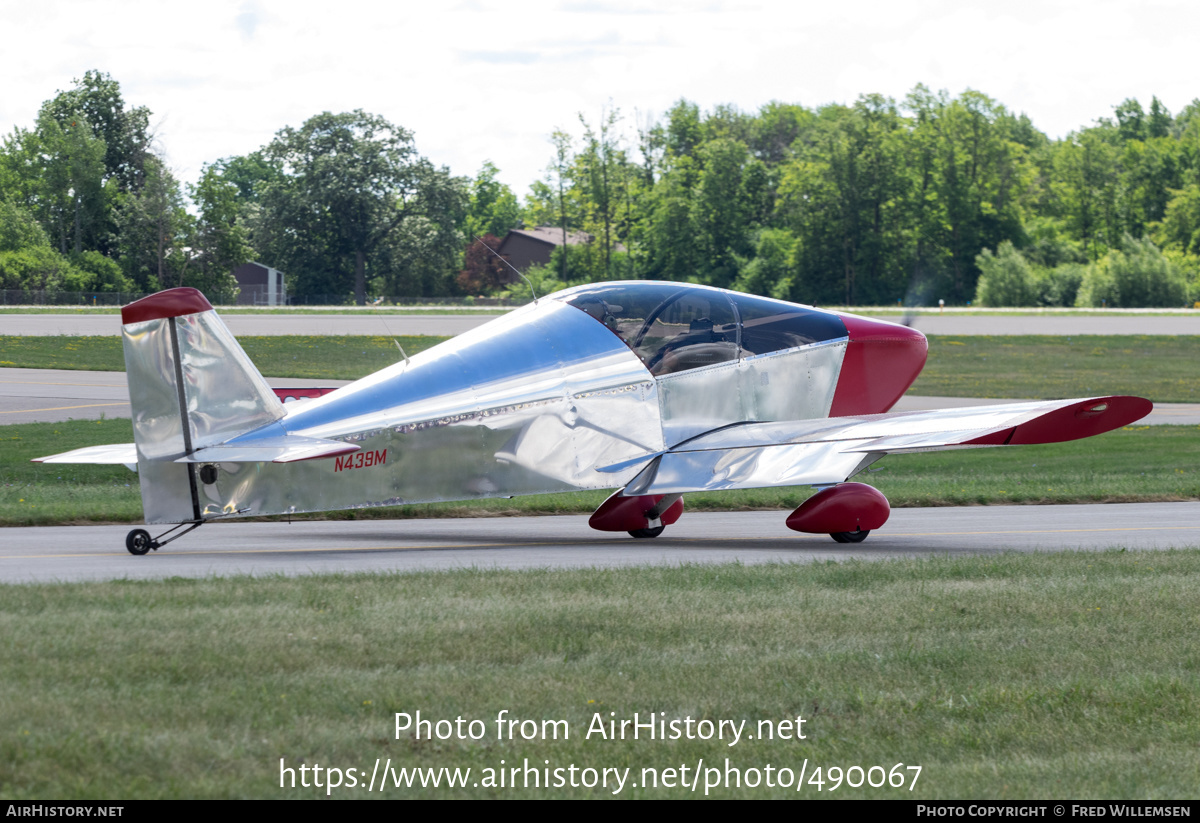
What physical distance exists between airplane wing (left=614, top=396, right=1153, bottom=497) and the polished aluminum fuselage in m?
0.18

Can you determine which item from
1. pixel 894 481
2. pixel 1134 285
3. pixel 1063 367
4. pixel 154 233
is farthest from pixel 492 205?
pixel 894 481

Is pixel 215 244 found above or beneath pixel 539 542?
above

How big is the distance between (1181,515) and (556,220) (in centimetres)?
9708

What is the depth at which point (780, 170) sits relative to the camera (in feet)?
355

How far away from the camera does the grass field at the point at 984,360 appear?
125 ft

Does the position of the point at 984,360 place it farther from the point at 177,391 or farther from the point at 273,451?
the point at 177,391

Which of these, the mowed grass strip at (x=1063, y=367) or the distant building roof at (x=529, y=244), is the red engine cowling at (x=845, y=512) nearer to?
the mowed grass strip at (x=1063, y=367)

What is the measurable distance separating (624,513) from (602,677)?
6683mm

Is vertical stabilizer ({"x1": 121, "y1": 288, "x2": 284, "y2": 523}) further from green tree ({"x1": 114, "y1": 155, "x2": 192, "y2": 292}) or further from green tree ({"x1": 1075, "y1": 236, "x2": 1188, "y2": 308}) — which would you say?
green tree ({"x1": 1075, "y1": 236, "x2": 1188, "y2": 308})

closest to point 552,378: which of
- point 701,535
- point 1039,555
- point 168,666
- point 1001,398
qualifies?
point 701,535

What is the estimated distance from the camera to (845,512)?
12570 mm

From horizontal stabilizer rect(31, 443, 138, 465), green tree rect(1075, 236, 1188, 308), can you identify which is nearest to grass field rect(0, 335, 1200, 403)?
horizontal stabilizer rect(31, 443, 138, 465)

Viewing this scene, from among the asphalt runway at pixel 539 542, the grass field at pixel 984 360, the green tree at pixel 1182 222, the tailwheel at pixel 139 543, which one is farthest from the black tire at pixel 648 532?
the green tree at pixel 1182 222

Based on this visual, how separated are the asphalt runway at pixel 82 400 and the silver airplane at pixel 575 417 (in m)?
14.6
